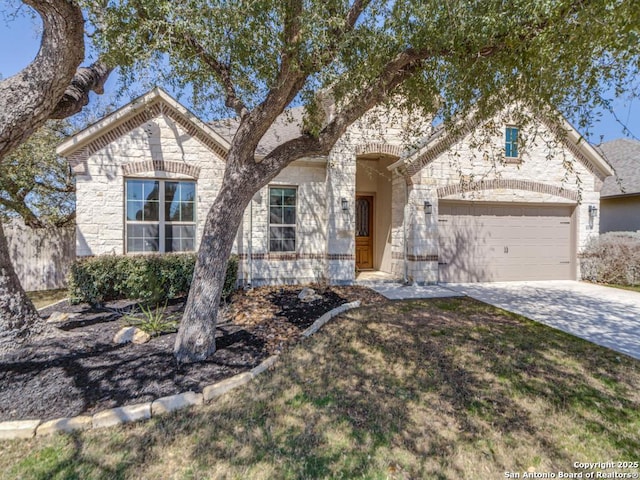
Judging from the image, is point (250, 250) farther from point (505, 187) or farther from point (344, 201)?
point (505, 187)

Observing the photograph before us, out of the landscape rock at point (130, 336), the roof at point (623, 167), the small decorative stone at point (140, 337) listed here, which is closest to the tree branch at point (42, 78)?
the landscape rock at point (130, 336)

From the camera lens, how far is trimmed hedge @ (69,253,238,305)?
7160 mm

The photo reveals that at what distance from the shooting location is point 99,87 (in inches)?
256

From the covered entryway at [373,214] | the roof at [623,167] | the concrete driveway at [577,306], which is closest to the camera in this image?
the concrete driveway at [577,306]

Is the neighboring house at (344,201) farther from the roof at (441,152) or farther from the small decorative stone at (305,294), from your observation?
the small decorative stone at (305,294)

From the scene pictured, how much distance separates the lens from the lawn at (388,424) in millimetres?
2545

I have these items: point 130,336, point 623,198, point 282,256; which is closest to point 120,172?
point 282,256

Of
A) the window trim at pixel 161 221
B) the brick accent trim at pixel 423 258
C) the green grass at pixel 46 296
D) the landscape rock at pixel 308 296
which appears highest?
the window trim at pixel 161 221

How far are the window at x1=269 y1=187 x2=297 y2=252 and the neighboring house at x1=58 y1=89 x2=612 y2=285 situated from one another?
1.2 inches

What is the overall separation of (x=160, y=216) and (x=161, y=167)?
51.6 inches

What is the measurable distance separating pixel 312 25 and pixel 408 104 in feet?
8.44

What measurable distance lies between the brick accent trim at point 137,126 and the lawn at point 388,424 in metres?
6.57

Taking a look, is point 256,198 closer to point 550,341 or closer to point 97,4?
point 97,4

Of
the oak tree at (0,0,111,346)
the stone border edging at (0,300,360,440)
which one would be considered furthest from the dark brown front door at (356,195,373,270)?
the oak tree at (0,0,111,346)
